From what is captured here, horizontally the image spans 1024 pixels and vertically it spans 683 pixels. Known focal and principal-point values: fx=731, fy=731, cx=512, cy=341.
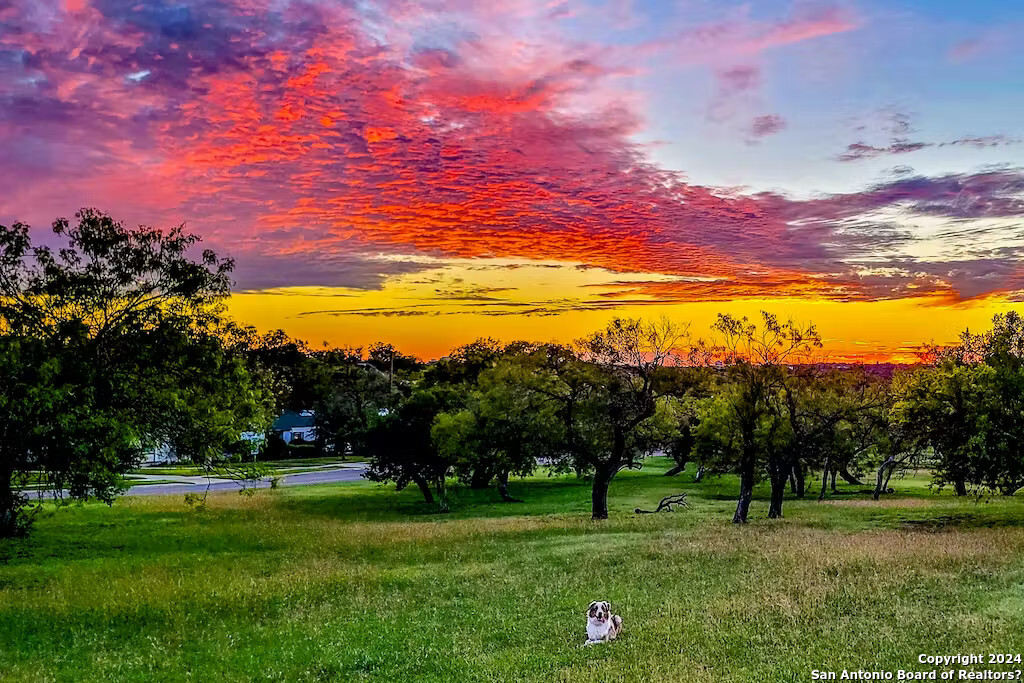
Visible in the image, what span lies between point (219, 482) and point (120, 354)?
53191 millimetres

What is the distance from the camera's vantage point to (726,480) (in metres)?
78.4

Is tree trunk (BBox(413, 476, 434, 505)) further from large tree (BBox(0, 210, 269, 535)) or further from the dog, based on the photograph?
the dog

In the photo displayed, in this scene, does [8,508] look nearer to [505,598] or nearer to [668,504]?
[505,598]

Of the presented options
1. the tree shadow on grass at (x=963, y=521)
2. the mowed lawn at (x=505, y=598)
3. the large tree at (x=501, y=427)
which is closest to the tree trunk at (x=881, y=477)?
the tree shadow on grass at (x=963, y=521)

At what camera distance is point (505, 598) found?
21406 mm

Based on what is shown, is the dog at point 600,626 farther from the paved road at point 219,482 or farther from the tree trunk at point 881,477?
the paved road at point 219,482

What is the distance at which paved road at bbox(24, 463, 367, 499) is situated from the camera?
6149 centimetres

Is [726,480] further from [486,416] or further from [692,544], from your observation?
[692,544]

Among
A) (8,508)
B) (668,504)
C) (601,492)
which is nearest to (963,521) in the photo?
(668,504)

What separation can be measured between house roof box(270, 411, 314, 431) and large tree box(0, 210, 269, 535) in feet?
339

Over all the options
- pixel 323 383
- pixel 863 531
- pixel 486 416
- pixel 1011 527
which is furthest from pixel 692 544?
pixel 323 383

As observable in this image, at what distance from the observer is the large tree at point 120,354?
2655 cm

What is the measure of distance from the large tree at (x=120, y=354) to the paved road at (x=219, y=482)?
89.8 ft

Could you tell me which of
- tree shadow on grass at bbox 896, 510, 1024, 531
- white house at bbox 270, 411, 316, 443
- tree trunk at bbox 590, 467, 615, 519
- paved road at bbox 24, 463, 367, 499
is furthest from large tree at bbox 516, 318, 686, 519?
white house at bbox 270, 411, 316, 443
